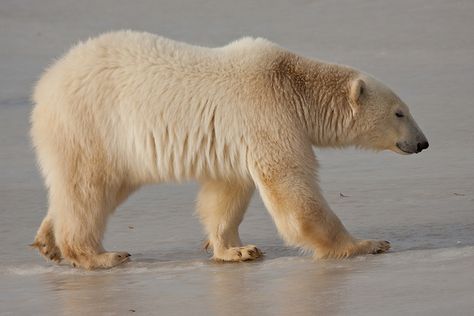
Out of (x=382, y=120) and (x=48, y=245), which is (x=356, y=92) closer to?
(x=382, y=120)

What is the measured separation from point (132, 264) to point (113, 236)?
798mm

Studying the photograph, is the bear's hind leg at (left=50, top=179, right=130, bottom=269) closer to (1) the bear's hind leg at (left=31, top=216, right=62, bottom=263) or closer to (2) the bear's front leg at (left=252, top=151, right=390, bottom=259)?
(1) the bear's hind leg at (left=31, top=216, right=62, bottom=263)

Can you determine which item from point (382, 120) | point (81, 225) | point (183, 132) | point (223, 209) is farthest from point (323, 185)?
point (81, 225)

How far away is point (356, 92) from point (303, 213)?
0.82 metres

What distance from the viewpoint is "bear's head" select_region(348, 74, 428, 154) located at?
6.81 metres

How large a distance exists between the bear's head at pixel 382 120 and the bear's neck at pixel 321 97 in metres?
0.06

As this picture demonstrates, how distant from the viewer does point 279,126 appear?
20.9 ft

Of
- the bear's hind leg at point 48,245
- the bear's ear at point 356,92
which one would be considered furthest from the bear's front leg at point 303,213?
the bear's hind leg at point 48,245

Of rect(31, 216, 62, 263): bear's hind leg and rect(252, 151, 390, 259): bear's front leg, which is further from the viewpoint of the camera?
rect(31, 216, 62, 263): bear's hind leg

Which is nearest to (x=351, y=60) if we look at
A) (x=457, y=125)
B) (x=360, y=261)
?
(x=457, y=125)

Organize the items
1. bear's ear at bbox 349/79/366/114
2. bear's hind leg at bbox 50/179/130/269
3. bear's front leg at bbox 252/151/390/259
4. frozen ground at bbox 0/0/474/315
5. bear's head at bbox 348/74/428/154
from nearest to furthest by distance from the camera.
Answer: frozen ground at bbox 0/0/474/315 → bear's front leg at bbox 252/151/390/259 → bear's hind leg at bbox 50/179/130/269 → bear's ear at bbox 349/79/366/114 → bear's head at bbox 348/74/428/154

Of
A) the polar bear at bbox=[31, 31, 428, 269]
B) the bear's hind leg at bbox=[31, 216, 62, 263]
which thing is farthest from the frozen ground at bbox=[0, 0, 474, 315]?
the polar bear at bbox=[31, 31, 428, 269]

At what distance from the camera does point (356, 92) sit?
264 inches

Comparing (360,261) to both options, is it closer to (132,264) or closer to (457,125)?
(132,264)
